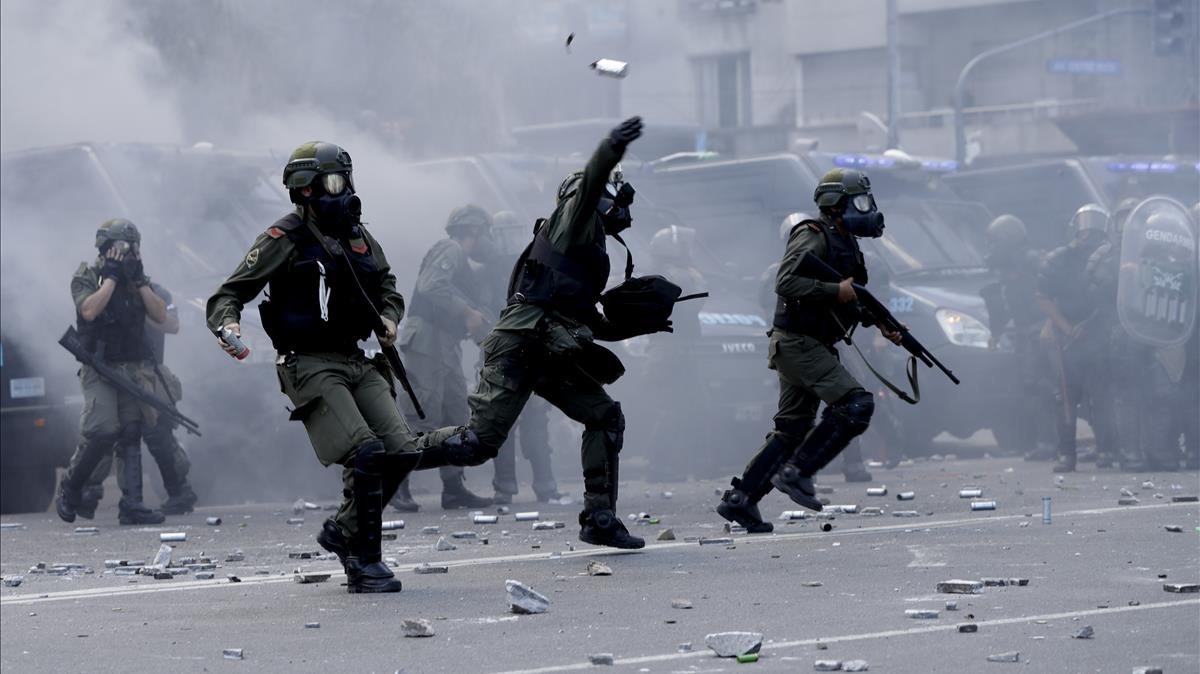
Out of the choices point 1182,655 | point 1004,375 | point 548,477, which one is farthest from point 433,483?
point 1182,655

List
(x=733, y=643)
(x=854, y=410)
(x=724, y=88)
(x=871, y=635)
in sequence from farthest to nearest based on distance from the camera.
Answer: (x=724, y=88), (x=854, y=410), (x=871, y=635), (x=733, y=643)

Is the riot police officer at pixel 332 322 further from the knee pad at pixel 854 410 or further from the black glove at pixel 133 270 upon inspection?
the black glove at pixel 133 270

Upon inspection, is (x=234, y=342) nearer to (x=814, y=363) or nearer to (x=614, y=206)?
(x=614, y=206)

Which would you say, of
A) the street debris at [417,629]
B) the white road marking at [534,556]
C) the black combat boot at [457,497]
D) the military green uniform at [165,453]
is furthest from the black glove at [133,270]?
the street debris at [417,629]

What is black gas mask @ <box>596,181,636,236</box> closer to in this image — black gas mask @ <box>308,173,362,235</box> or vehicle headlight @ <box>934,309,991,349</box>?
black gas mask @ <box>308,173,362,235</box>

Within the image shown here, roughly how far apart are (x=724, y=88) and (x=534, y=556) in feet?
120

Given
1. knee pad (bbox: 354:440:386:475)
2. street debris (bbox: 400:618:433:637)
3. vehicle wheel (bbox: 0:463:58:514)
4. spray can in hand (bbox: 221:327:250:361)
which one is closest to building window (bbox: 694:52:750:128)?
vehicle wheel (bbox: 0:463:58:514)

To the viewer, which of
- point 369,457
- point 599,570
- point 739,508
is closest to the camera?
point 369,457

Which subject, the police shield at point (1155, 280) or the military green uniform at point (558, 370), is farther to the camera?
the police shield at point (1155, 280)

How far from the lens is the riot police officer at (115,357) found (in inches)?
452

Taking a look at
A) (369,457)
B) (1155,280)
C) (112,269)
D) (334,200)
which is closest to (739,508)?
(369,457)

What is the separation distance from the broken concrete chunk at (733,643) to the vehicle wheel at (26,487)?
7.65 meters

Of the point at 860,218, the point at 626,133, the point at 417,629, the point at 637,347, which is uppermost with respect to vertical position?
the point at 626,133

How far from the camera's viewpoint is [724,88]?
4459 centimetres
